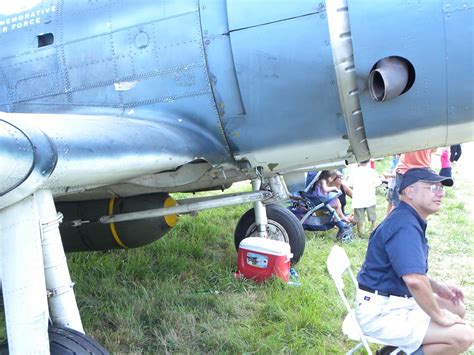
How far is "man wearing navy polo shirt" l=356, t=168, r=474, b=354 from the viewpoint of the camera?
2.47 meters

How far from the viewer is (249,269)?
427 centimetres

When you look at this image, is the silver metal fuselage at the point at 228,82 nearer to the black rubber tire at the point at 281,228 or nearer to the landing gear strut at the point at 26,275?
the landing gear strut at the point at 26,275

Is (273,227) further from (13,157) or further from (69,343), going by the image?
(13,157)

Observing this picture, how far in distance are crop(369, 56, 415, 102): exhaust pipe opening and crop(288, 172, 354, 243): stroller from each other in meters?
3.02

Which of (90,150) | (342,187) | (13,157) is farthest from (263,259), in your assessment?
(342,187)

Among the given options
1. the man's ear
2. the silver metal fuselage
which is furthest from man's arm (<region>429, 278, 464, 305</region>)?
the silver metal fuselage

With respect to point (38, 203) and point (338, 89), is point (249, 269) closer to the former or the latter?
point (338, 89)

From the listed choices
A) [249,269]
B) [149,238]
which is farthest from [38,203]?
[249,269]

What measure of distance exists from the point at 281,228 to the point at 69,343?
289 centimetres

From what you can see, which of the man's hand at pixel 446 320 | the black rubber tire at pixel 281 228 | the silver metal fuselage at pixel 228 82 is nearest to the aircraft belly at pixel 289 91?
the silver metal fuselage at pixel 228 82

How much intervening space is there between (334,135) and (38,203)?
1710 mm

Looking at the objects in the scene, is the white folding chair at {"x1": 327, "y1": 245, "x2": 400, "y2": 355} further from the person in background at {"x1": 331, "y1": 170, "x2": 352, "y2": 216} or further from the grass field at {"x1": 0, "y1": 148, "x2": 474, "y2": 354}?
the person in background at {"x1": 331, "y1": 170, "x2": 352, "y2": 216}

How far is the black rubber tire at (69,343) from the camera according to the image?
2174 mm

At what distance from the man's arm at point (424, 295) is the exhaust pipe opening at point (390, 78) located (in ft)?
3.12
